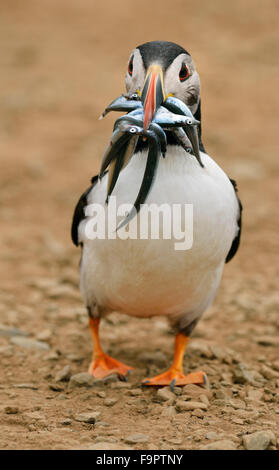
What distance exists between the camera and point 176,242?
445 cm

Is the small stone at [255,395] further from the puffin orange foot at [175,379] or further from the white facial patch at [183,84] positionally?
the white facial patch at [183,84]

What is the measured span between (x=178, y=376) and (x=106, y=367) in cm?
60

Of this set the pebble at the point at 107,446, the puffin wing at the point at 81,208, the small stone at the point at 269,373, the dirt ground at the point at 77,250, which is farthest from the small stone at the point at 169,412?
the puffin wing at the point at 81,208

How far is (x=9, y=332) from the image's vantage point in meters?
6.02

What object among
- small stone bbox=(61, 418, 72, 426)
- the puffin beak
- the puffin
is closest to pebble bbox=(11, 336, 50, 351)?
the puffin

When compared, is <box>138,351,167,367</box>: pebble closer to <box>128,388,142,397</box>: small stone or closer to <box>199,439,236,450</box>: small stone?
<box>128,388,142,397</box>: small stone

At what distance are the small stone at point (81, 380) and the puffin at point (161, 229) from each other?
14cm

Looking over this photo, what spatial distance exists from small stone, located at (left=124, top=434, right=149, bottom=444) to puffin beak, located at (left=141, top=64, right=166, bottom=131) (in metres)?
1.81

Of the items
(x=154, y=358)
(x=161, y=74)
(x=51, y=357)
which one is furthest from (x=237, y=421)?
(x=161, y=74)

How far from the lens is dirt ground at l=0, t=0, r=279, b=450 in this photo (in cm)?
441

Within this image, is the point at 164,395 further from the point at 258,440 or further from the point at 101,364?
the point at 258,440

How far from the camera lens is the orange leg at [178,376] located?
5.13m

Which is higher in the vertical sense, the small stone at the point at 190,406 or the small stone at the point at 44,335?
the small stone at the point at 44,335
